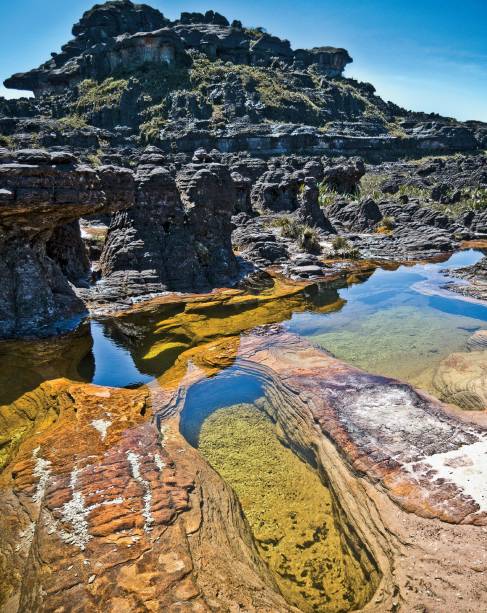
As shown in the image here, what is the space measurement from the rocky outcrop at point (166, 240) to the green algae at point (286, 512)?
817cm

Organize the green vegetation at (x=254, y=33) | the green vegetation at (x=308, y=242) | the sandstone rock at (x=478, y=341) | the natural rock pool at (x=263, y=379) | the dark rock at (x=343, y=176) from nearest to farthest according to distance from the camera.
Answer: the natural rock pool at (x=263, y=379) < the sandstone rock at (x=478, y=341) < the green vegetation at (x=308, y=242) < the dark rock at (x=343, y=176) < the green vegetation at (x=254, y=33)

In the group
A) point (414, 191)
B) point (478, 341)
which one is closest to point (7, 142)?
point (414, 191)

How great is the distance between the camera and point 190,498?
210 inches

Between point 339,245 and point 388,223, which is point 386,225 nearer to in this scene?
point 388,223

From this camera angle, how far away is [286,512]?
556 centimetres

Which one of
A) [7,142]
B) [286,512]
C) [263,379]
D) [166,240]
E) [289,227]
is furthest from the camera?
[7,142]

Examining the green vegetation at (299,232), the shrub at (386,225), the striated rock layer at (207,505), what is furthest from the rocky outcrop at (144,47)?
the striated rock layer at (207,505)

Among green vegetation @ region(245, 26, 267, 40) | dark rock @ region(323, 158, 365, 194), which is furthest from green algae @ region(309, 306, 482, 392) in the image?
green vegetation @ region(245, 26, 267, 40)

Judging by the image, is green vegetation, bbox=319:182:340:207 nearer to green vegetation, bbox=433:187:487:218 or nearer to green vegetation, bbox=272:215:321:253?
green vegetation, bbox=272:215:321:253

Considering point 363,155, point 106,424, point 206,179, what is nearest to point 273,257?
point 206,179

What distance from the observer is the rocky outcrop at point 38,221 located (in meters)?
10.1

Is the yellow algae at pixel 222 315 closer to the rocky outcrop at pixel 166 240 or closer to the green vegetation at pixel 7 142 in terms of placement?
the rocky outcrop at pixel 166 240

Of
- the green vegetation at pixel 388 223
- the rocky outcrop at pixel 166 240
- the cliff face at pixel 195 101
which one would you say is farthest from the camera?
the cliff face at pixel 195 101

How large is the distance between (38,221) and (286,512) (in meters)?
9.23
